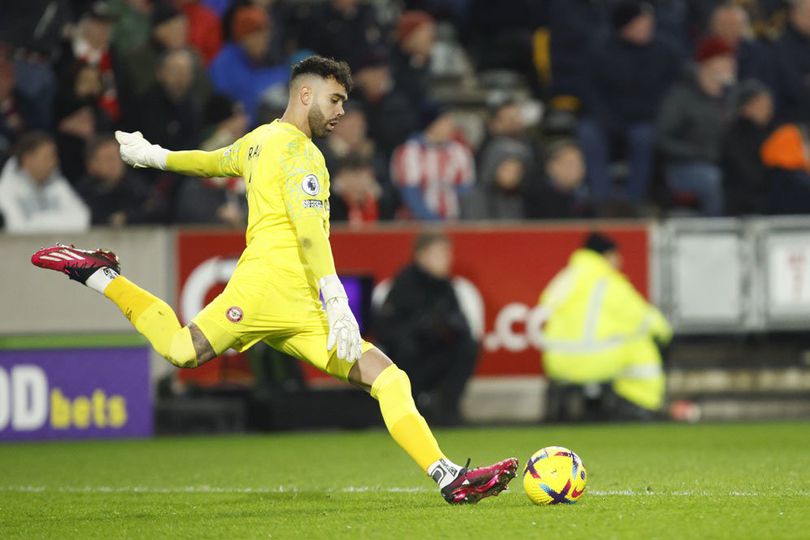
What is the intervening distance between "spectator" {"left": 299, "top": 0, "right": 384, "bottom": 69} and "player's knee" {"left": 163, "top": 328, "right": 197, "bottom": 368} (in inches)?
360

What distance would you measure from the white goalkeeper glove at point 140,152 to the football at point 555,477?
248cm

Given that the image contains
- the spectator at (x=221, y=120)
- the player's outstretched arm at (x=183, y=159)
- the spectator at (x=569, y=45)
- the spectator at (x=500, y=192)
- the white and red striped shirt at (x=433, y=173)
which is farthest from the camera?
the spectator at (x=569, y=45)

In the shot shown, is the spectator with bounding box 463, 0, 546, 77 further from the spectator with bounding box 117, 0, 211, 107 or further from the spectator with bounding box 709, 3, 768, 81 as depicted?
the spectator with bounding box 117, 0, 211, 107

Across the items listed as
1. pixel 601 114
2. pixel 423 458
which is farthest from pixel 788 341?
pixel 423 458

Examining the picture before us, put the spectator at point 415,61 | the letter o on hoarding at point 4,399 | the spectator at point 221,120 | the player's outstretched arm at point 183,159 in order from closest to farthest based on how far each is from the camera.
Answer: the player's outstretched arm at point 183,159
the letter o on hoarding at point 4,399
the spectator at point 221,120
the spectator at point 415,61

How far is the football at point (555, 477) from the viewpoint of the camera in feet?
25.0

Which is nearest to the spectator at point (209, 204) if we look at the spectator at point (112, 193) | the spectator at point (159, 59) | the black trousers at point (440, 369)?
the spectator at point (112, 193)

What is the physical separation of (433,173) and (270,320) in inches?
312

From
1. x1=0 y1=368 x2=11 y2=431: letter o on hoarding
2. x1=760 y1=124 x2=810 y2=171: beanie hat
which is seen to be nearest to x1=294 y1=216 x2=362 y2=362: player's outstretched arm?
x1=0 y1=368 x2=11 y2=431: letter o on hoarding

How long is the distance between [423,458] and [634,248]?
7.55 m

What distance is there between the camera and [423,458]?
24.7 feet

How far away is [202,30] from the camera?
16.8m

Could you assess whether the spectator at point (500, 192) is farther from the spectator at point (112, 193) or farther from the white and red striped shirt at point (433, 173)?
the spectator at point (112, 193)

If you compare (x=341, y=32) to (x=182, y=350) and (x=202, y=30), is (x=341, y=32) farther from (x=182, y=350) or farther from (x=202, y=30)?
(x=182, y=350)
